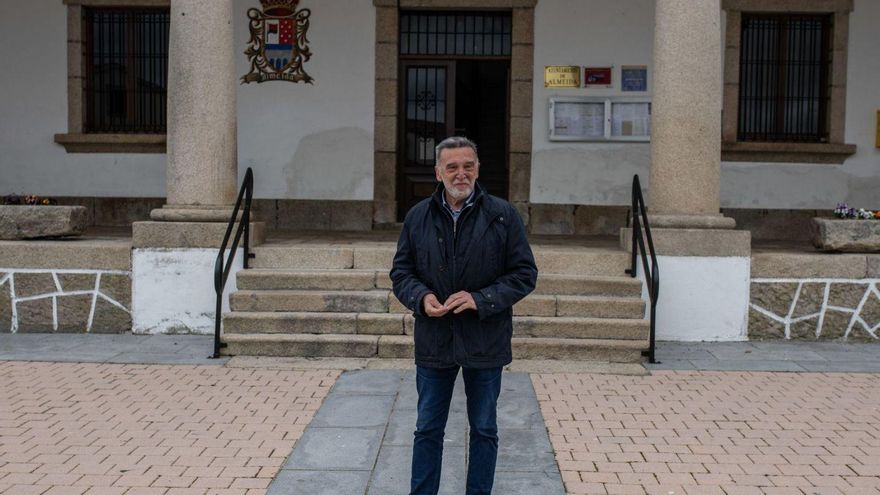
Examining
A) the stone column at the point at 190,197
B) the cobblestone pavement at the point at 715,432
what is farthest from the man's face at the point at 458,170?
the stone column at the point at 190,197

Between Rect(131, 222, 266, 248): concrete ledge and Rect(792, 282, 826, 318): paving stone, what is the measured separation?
17.0 ft

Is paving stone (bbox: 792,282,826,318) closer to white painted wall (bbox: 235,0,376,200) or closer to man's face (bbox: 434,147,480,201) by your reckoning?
man's face (bbox: 434,147,480,201)

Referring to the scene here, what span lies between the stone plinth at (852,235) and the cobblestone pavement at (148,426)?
4589mm

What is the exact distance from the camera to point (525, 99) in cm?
1036

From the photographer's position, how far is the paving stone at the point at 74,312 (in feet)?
24.7

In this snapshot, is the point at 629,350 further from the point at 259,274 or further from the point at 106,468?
the point at 106,468

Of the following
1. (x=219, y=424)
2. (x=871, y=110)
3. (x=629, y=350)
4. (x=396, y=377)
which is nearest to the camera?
(x=219, y=424)

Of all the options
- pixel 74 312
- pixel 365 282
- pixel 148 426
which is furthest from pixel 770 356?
pixel 74 312

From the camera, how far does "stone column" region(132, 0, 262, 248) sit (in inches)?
289

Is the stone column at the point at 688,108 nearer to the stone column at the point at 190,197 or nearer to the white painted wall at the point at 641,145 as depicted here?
the white painted wall at the point at 641,145

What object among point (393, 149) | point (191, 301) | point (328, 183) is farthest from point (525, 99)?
point (191, 301)

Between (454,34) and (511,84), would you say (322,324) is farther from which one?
(454,34)

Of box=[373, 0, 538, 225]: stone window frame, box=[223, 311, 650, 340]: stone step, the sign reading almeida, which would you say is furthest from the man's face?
the sign reading almeida

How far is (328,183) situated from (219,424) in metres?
5.93
